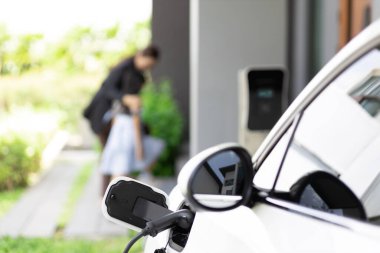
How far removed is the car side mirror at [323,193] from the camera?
2637 mm

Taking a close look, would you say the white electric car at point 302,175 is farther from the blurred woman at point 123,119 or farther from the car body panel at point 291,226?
the blurred woman at point 123,119

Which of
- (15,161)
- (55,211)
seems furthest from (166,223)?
(15,161)

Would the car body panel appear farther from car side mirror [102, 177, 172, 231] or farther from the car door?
car side mirror [102, 177, 172, 231]

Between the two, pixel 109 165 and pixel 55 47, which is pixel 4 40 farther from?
pixel 109 165

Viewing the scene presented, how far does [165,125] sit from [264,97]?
473 cm

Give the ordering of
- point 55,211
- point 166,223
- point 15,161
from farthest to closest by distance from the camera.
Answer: point 15,161, point 55,211, point 166,223

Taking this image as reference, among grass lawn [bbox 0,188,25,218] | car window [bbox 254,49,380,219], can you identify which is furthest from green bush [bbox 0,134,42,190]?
car window [bbox 254,49,380,219]

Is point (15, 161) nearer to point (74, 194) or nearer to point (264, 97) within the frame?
point (74, 194)

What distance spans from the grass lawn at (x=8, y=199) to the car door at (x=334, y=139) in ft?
26.3

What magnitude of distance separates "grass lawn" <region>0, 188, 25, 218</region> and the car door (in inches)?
316

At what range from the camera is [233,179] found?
2904mm

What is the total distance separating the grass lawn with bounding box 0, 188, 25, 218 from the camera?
1092 cm

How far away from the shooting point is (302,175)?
2779 millimetres

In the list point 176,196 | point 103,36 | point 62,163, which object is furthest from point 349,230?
point 103,36
